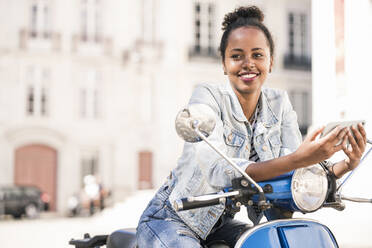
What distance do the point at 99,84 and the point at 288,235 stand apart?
2080 cm

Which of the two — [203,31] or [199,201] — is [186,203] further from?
[203,31]

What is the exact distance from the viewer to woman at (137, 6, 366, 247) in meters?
1.63

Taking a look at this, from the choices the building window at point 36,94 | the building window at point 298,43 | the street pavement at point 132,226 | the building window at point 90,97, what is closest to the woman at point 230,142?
the street pavement at point 132,226

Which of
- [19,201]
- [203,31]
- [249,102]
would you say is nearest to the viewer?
[249,102]

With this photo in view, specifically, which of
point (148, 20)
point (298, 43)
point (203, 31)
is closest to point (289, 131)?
point (148, 20)

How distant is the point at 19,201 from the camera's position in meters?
18.1

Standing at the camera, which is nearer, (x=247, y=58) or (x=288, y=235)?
(x=288, y=235)

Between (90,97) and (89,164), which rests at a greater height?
(90,97)

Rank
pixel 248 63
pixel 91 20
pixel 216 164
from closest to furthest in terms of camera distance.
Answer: pixel 216 164, pixel 248 63, pixel 91 20

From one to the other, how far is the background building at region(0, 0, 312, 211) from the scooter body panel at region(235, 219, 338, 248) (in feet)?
62.9

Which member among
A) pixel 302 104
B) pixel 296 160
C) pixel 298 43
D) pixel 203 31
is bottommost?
pixel 296 160

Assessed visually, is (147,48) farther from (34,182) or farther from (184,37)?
(34,182)

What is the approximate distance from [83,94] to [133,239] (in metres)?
20.1

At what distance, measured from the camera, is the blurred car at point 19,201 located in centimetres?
1802
